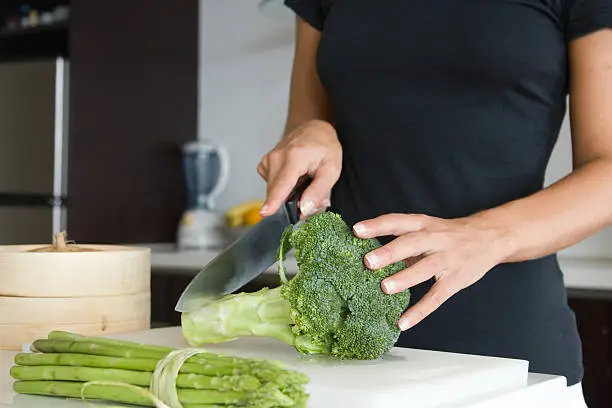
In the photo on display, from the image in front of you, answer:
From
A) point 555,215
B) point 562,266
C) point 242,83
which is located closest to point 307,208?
point 555,215

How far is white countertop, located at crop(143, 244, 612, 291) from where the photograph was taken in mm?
2055

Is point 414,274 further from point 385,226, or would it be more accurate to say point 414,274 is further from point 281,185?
point 281,185

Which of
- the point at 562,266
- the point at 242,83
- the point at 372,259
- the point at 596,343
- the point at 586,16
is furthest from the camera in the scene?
the point at 242,83

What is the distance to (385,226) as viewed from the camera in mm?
940

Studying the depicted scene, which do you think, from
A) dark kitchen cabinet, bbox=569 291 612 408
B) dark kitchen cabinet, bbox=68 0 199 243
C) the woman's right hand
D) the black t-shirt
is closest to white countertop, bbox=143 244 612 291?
dark kitchen cabinet, bbox=569 291 612 408

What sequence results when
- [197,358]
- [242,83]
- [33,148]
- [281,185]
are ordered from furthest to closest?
1. [242,83]
2. [33,148]
3. [281,185]
4. [197,358]

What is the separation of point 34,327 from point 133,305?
13 centimetres

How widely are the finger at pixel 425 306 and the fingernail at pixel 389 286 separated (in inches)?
1.5

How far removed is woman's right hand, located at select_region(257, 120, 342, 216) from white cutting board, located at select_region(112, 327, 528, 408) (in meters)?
0.19

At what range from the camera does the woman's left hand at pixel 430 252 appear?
94 cm

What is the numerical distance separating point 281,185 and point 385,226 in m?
0.21

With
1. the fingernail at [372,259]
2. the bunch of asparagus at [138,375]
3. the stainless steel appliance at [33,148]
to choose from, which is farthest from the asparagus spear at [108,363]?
the stainless steel appliance at [33,148]

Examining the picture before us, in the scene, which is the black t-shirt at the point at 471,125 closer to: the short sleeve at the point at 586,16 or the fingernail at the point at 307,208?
the short sleeve at the point at 586,16

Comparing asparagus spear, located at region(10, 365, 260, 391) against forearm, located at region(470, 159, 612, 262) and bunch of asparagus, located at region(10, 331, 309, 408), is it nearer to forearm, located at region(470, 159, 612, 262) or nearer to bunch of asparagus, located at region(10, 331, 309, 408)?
bunch of asparagus, located at region(10, 331, 309, 408)
